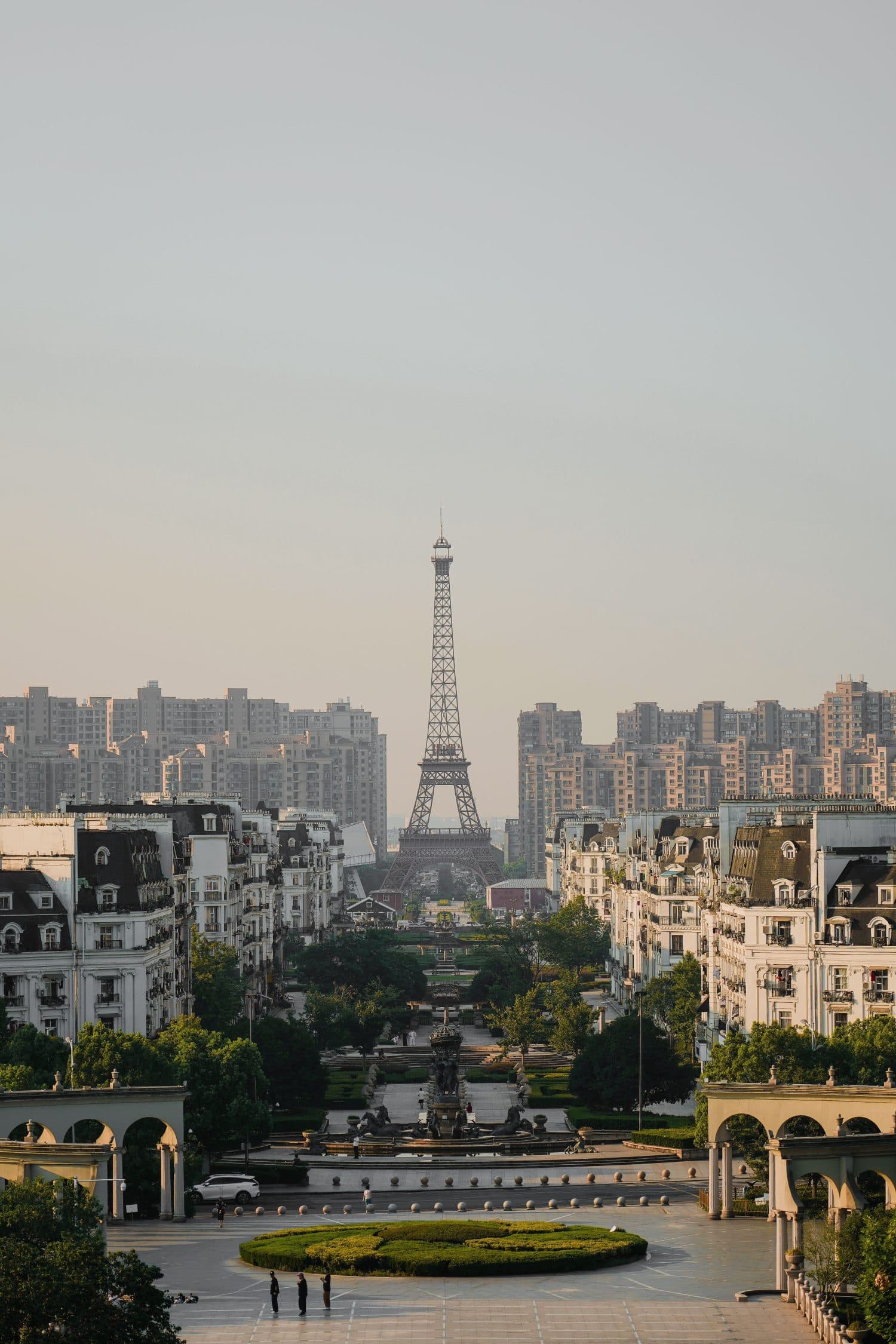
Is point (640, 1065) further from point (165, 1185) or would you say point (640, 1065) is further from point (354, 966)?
point (354, 966)

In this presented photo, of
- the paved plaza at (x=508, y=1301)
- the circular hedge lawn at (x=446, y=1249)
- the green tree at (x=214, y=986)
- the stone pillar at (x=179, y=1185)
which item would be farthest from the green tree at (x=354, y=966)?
the paved plaza at (x=508, y=1301)

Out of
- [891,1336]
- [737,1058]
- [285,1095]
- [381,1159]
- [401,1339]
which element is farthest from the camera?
[285,1095]

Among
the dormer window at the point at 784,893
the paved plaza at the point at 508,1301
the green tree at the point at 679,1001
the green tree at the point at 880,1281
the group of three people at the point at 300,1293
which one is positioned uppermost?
the dormer window at the point at 784,893

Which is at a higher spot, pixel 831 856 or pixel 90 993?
pixel 831 856

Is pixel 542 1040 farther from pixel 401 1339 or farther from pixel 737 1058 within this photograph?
pixel 401 1339

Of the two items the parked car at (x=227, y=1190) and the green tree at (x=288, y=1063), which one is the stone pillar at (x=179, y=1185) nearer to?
the parked car at (x=227, y=1190)

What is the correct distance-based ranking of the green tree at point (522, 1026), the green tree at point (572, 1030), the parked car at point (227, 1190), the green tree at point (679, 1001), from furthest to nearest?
the green tree at point (522, 1026) < the green tree at point (572, 1030) < the green tree at point (679, 1001) < the parked car at point (227, 1190)

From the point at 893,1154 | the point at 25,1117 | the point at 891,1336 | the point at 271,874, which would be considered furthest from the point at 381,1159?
the point at 271,874

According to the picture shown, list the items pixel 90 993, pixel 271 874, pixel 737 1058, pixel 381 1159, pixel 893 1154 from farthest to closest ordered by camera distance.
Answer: pixel 271 874 → pixel 90 993 → pixel 381 1159 → pixel 737 1058 → pixel 893 1154
